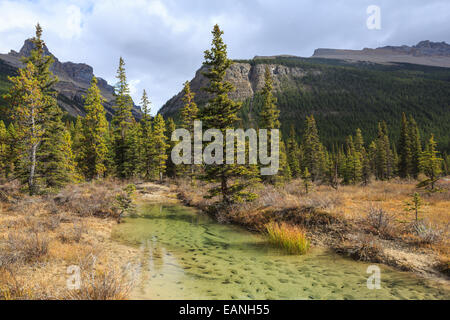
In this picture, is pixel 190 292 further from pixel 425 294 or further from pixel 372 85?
pixel 372 85

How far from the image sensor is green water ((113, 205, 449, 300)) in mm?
6066

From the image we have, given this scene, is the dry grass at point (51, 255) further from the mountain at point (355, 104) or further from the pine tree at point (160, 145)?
the mountain at point (355, 104)

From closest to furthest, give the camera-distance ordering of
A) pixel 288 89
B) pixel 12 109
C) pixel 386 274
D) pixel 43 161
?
pixel 386 274, pixel 12 109, pixel 43 161, pixel 288 89

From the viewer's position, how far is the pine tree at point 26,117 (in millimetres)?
18031

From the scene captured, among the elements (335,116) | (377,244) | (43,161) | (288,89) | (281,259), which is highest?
(288,89)

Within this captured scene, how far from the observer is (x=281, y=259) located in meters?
8.76
